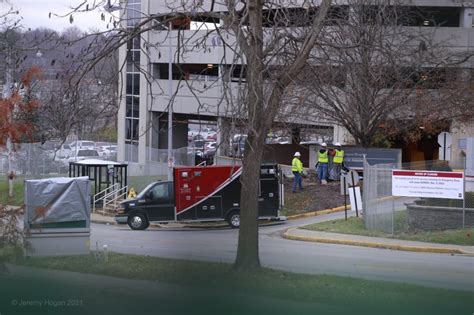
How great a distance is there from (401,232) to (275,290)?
10.9 m

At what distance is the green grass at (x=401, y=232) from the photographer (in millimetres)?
18391

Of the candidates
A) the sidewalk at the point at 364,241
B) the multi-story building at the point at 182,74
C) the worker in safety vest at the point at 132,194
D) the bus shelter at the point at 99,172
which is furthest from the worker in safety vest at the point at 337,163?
the bus shelter at the point at 99,172

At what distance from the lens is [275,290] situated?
1000cm

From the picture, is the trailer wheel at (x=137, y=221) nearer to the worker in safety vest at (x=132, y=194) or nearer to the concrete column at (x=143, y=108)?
the worker in safety vest at (x=132, y=194)

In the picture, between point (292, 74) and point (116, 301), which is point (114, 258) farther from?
point (292, 74)

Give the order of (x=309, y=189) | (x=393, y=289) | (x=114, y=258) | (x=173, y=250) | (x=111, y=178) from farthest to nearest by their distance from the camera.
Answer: (x=309, y=189)
(x=111, y=178)
(x=173, y=250)
(x=114, y=258)
(x=393, y=289)

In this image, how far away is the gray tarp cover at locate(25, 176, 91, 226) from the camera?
37.3 feet

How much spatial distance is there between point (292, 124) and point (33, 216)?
20885mm

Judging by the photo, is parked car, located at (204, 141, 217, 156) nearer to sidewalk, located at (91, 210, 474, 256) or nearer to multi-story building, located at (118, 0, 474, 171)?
multi-story building, located at (118, 0, 474, 171)

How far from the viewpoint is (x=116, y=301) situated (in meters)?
9.29

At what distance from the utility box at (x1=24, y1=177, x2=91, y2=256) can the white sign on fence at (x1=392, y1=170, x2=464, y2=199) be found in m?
10.3

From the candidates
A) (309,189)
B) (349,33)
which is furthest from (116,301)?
(309,189)

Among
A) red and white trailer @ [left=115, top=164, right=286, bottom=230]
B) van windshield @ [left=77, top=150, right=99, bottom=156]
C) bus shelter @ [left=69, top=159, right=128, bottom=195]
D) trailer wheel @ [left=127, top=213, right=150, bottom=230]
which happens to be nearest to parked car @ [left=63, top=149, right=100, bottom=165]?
van windshield @ [left=77, top=150, right=99, bottom=156]

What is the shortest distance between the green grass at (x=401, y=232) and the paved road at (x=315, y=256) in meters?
1.75
